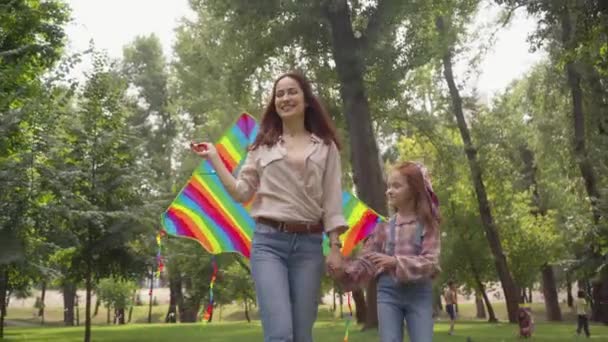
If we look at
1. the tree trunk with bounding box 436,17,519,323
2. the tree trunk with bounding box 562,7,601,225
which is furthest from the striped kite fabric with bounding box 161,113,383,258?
the tree trunk with bounding box 436,17,519,323

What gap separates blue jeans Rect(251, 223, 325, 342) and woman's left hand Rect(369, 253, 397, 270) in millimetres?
766

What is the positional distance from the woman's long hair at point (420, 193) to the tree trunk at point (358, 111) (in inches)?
464

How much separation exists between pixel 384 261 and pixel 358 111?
13.1 metres

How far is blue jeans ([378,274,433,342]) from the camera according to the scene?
4.90 metres

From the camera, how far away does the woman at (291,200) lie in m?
4.03

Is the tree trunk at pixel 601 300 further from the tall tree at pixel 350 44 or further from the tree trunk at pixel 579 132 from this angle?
the tall tree at pixel 350 44

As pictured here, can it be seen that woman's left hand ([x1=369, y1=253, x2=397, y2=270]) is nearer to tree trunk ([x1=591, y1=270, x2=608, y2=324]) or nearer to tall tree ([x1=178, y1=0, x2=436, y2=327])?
tall tree ([x1=178, y1=0, x2=436, y2=327])

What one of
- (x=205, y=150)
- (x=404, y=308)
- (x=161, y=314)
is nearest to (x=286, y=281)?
(x=205, y=150)

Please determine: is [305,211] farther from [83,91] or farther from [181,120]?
[181,120]

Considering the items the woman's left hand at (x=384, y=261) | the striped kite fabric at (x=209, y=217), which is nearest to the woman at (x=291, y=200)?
the woman's left hand at (x=384, y=261)

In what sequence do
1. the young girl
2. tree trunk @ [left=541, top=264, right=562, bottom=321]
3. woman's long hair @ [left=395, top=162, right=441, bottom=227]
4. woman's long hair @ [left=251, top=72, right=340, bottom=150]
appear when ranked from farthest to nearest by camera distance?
tree trunk @ [left=541, top=264, right=562, bottom=321] < woman's long hair @ [left=395, top=162, right=441, bottom=227] < the young girl < woman's long hair @ [left=251, top=72, right=340, bottom=150]

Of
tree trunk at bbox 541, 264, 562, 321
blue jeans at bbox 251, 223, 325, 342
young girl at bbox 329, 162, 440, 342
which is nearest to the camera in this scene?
blue jeans at bbox 251, 223, 325, 342

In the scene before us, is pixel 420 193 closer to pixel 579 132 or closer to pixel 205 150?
pixel 205 150

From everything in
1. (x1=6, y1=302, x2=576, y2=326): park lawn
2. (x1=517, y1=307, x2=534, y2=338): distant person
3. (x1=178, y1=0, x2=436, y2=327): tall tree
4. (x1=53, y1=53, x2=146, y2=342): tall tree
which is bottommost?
(x1=6, y1=302, x2=576, y2=326): park lawn
